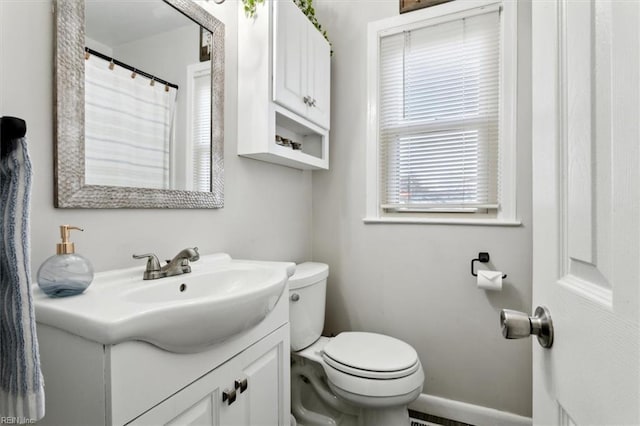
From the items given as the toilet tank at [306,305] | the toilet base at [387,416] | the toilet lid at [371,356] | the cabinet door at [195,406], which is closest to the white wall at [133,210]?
the toilet tank at [306,305]

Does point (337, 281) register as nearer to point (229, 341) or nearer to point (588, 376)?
point (229, 341)

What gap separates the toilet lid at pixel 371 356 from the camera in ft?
4.24

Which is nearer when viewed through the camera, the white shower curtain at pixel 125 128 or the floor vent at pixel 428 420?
the white shower curtain at pixel 125 128

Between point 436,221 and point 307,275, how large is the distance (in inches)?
29.8

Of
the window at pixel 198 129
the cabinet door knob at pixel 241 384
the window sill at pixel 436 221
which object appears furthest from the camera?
the window sill at pixel 436 221

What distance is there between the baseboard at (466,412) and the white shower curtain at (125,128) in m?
1.71

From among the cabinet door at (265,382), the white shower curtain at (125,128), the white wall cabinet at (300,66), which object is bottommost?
Result: the cabinet door at (265,382)

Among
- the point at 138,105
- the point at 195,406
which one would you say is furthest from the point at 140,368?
the point at 138,105

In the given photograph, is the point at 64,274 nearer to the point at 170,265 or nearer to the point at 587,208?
the point at 170,265

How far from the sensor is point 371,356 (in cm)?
139

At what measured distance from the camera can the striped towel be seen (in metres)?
0.53

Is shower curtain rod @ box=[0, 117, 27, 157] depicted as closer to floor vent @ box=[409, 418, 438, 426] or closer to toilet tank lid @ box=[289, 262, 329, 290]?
toilet tank lid @ box=[289, 262, 329, 290]

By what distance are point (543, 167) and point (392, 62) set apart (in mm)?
1561

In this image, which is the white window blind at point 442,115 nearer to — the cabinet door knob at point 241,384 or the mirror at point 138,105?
the mirror at point 138,105
